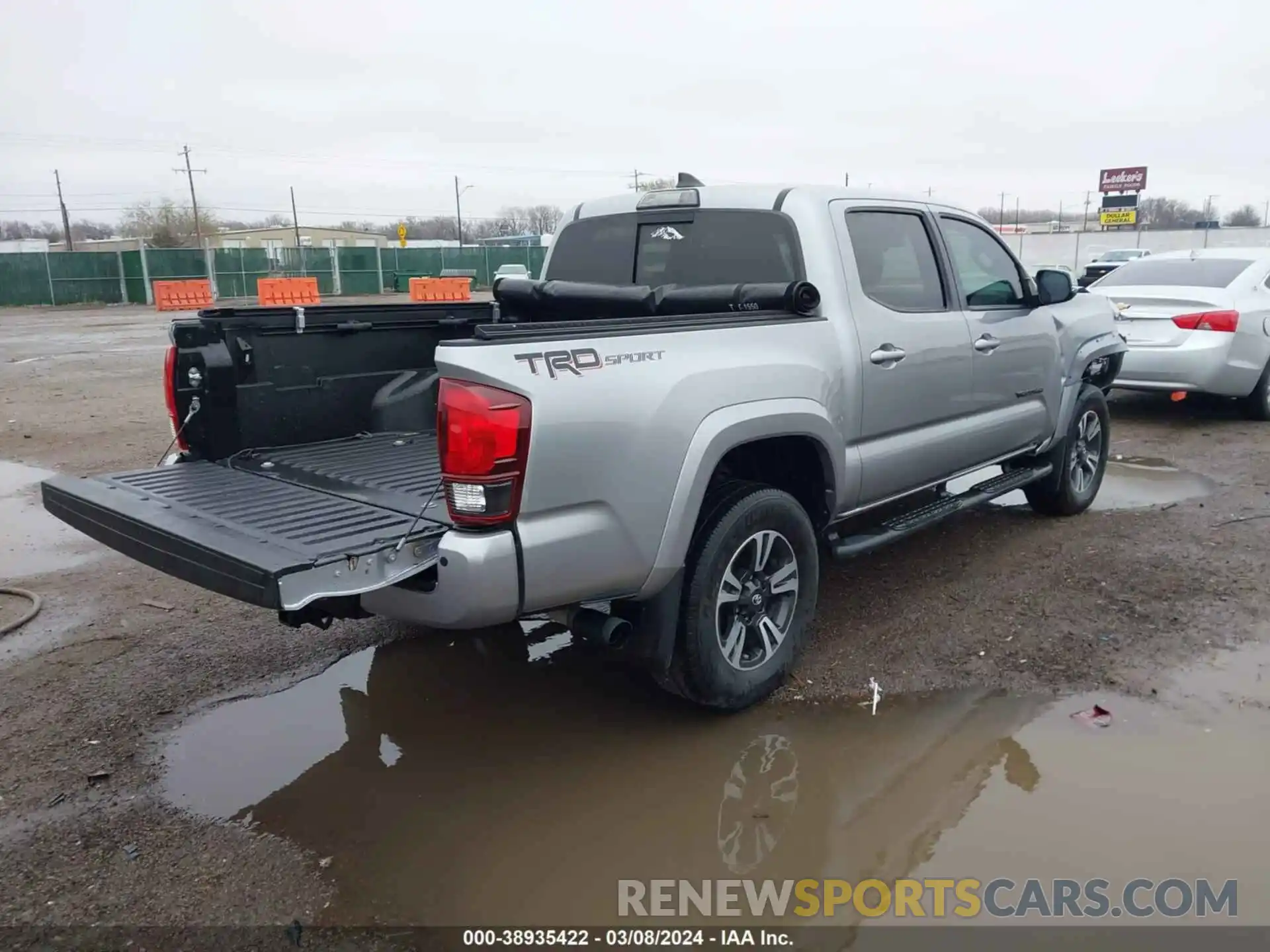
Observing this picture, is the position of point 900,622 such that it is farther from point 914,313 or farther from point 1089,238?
point 1089,238

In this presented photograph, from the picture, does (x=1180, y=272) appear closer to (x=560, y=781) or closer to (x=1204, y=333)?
(x=1204, y=333)

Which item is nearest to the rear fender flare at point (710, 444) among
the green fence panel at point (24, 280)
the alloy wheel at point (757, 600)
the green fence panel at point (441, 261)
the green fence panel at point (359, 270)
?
the alloy wheel at point (757, 600)

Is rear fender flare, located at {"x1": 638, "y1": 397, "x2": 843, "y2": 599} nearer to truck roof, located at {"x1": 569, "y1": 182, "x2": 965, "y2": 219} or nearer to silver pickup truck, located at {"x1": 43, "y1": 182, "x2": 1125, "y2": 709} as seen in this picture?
silver pickup truck, located at {"x1": 43, "y1": 182, "x2": 1125, "y2": 709}

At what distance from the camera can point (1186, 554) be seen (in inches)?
223

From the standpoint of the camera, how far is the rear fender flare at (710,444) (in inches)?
133

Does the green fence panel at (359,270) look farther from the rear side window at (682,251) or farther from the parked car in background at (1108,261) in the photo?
the rear side window at (682,251)

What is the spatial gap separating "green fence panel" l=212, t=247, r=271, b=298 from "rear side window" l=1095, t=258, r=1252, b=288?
34.8 meters

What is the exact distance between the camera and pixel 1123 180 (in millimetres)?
78125

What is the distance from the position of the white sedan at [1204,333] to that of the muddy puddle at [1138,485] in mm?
1282

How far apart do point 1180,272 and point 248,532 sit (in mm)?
9768

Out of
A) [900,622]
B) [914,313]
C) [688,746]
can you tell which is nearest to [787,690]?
[688,746]

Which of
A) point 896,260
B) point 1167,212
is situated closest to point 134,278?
point 896,260

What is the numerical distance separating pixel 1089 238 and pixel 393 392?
2524 inches

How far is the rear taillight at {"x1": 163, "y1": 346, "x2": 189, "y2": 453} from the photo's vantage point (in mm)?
4129
